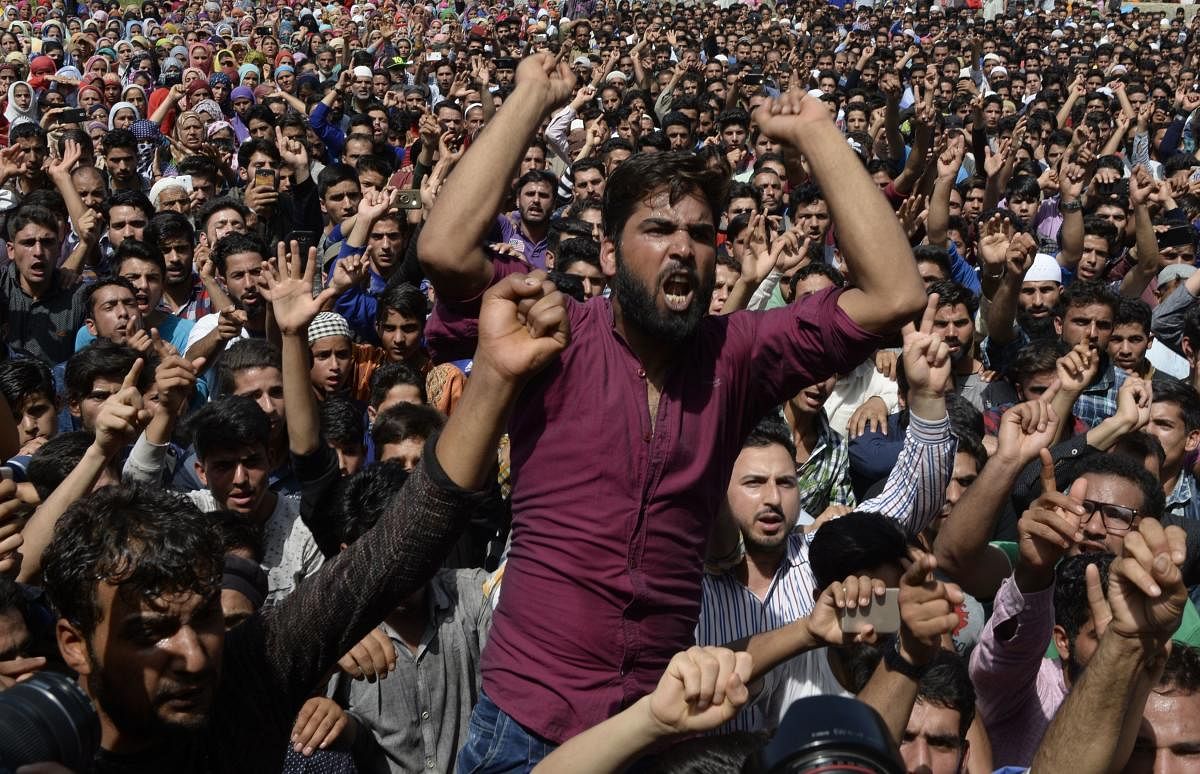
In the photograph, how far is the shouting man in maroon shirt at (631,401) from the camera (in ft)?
7.50

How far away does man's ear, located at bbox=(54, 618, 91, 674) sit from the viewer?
1.89m

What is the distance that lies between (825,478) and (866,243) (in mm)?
2565

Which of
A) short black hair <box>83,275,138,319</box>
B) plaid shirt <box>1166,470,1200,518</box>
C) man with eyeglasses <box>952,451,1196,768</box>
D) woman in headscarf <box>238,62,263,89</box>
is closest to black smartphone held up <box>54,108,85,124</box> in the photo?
woman in headscarf <box>238,62,263,89</box>

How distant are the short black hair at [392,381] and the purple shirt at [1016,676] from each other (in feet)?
8.32

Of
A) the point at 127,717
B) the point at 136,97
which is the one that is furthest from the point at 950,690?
the point at 136,97

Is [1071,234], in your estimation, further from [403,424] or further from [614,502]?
[614,502]

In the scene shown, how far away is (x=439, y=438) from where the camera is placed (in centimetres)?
182

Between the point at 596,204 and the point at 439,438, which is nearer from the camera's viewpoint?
the point at 439,438

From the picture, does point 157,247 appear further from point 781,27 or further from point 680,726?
point 781,27

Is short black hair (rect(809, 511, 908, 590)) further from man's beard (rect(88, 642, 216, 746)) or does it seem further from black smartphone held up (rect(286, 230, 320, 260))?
black smartphone held up (rect(286, 230, 320, 260))

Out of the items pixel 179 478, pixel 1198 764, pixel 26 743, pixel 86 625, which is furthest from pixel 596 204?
pixel 26 743

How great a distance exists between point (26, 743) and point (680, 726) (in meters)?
0.87

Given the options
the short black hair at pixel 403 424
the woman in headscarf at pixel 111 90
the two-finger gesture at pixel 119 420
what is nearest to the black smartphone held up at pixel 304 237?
the short black hair at pixel 403 424

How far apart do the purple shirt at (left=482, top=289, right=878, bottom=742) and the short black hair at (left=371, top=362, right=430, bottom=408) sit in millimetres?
2621
